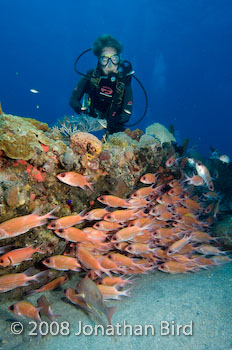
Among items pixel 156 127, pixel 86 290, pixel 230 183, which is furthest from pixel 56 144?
pixel 230 183

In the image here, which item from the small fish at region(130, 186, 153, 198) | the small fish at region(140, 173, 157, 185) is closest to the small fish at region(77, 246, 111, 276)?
the small fish at region(130, 186, 153, 198)

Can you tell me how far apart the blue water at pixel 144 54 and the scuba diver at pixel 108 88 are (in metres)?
64.4

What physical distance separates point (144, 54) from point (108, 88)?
120032 mm

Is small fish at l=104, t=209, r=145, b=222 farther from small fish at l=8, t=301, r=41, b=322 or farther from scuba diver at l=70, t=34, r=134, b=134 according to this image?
scuba diver at l=70, t=34, r=134, b=134

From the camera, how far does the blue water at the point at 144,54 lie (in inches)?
3007

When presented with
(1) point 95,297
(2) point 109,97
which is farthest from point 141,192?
(2) point 109,97

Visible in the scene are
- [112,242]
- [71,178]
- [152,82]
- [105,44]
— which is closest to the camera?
[71,178]

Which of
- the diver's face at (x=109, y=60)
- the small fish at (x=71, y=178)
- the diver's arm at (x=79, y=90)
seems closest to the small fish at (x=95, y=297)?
the small fish at (x=71, y=178)

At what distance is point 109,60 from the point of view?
22.5 ft

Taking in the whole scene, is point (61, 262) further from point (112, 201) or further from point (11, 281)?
point (112, 201)

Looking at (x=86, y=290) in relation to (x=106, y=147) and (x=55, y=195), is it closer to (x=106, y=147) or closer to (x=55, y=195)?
(x=55, y=195)

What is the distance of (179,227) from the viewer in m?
4.55

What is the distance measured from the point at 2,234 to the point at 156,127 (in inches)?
231

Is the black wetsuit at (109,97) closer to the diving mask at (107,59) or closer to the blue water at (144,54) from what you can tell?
the diving mask at (107,59)
